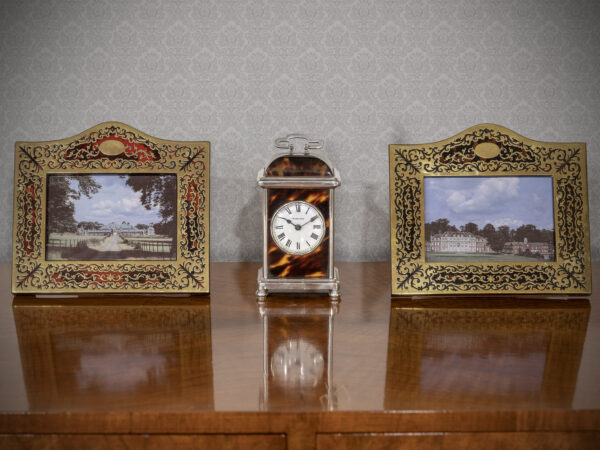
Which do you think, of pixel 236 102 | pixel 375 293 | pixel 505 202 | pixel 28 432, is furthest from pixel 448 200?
pixel 28 432

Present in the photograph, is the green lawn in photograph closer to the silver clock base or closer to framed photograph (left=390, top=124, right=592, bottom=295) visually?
framed photograph (left=390, top=124, right=592, bottom=295)

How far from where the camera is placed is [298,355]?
616 mm

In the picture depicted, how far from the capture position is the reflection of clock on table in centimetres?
49

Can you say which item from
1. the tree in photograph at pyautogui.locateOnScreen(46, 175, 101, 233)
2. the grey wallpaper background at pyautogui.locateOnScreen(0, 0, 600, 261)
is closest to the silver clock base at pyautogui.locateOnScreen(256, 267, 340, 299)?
the tree in photograph at pyautogui.locateOnScreen(46, 175, 101, 233)

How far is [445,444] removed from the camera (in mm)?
491

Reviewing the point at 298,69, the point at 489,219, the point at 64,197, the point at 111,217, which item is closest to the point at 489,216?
the point at 489,219

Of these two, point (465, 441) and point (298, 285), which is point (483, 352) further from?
point (298, 285)

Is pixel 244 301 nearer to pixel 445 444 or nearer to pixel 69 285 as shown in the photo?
pixel 69 285

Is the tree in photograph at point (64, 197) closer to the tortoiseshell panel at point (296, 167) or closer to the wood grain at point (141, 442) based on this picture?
the tortoiseshell panel at point (296, 167)

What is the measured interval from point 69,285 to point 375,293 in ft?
2.31

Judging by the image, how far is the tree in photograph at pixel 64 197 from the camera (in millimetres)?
952

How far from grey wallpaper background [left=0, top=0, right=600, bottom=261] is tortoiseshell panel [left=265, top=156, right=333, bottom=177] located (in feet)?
1.41

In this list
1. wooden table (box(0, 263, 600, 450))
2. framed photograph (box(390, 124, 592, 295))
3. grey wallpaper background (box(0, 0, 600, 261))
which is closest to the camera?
wooden table (box(0, 263, 600, 450))

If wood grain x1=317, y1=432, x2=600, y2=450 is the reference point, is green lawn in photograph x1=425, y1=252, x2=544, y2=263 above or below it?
above
